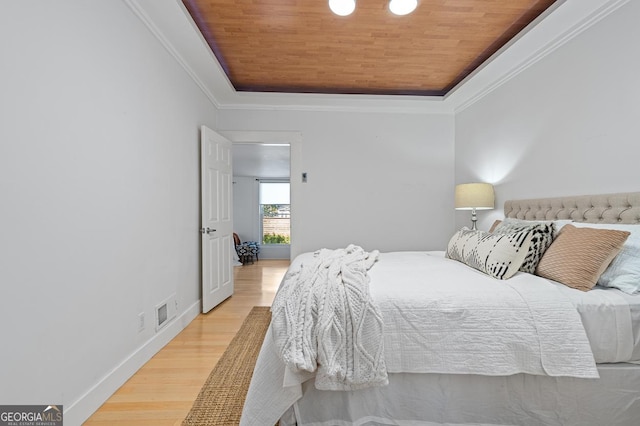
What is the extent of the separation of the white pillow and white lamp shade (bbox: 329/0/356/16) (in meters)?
2.18

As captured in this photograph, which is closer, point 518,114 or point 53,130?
point 53,130

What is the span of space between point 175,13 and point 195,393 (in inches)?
99.2

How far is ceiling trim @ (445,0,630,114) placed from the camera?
1.96 metres

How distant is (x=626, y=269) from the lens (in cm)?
148

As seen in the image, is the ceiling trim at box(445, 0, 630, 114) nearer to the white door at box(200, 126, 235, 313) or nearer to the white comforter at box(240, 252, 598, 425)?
the white comforter at box(240, 252, 598, 425)

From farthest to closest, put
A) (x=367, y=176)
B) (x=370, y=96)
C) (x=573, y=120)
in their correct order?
(x=367, y=176) → (x=370, y=96) → (x=573, y=120)

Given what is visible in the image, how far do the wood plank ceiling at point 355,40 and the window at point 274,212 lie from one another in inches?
172

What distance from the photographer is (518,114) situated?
274 centimetres

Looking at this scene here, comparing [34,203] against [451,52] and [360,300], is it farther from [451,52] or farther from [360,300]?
[451,52]

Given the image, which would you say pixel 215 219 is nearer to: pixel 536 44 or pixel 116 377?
pixel 116 377

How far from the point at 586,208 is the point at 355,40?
7.24 ft

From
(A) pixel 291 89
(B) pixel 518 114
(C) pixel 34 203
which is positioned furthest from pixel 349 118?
(C) pixel 34 203

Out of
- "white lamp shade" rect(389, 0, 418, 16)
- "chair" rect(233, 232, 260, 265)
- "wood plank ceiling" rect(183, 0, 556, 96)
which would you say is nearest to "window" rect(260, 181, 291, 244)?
"chair" rect(233, 232, 260, 265)

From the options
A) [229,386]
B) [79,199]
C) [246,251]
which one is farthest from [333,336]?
[246,251]
